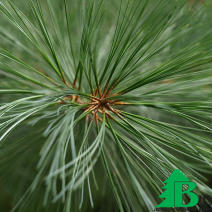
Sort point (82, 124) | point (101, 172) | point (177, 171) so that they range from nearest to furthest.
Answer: point (177, 171) → point (82, 124) → point (101, 172)

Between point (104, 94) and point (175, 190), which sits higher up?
point (104, 94)

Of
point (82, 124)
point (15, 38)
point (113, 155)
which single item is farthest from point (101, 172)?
point (15, 38)

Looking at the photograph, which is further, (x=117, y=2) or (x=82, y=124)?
(x=117, y=2)

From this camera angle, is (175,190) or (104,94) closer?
(175,190)

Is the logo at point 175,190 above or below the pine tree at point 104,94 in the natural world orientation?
below

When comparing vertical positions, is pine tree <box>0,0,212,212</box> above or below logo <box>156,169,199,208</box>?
above

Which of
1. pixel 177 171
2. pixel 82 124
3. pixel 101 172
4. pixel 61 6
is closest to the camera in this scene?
Result: pixel 177 171

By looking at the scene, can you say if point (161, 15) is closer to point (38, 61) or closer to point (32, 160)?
point (38, 61)

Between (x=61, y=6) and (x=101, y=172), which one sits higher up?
(x=61, y=6)
